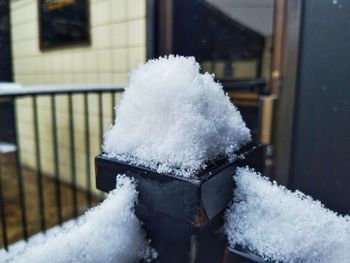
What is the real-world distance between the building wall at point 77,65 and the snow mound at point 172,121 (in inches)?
92.5

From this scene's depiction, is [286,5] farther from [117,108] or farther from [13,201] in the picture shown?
[13,201]

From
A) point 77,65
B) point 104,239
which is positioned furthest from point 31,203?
point 104,239

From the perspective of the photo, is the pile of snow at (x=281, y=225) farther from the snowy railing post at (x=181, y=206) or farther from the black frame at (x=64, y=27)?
the black frame at (x=64, y=27)

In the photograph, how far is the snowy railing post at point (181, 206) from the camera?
577mm

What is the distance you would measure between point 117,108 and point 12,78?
5165mm

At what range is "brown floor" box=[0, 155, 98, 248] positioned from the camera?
2933 mm

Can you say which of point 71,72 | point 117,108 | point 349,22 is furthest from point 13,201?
point 349,22

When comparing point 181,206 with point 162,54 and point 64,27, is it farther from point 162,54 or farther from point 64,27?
point 64,27

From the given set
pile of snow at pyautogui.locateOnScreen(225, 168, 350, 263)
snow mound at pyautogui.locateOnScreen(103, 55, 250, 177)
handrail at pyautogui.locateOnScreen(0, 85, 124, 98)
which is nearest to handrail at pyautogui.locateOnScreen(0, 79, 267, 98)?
handrail at pyautogui.locateOnScreen(0, 85, 124, 98)

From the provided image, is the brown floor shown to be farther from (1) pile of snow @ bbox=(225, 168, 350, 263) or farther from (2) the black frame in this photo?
(1) pile of snow @ bbox=(225, 168, 350, 263)

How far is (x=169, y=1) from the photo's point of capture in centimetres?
280

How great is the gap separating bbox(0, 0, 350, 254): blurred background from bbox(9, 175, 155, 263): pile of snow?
0.32 m

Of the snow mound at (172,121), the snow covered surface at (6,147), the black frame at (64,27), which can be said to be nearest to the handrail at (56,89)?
the black frame at (64,27)

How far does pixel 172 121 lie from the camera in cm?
64
